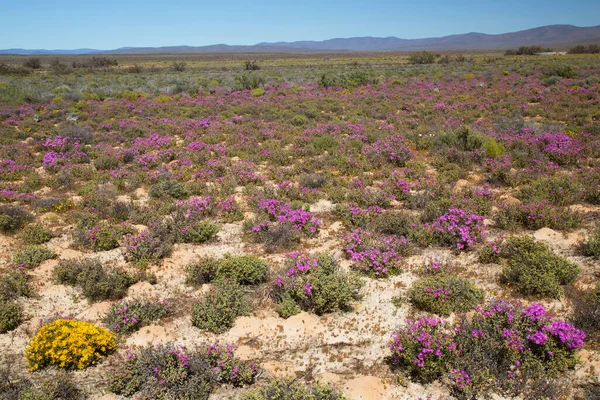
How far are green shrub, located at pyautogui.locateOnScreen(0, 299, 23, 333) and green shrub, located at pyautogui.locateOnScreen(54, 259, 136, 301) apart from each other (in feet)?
3.42

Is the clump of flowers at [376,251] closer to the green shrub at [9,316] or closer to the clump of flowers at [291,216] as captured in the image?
the clump of flowers at [291,216]

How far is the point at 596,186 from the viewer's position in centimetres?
1002

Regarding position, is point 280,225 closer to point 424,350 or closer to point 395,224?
point 395,224

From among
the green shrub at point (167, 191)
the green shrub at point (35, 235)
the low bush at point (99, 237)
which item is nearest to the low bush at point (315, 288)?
the low bush at point (99, 237)

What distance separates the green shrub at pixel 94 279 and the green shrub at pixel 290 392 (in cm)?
371

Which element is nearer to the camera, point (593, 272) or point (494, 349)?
point (494, 349)

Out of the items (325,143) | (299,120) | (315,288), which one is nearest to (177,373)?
(315,288)

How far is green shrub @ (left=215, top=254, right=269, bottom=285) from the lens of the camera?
7199 millimetres

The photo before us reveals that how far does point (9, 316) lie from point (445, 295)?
7.54 m

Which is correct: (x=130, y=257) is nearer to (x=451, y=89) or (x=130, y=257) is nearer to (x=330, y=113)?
(x=330, y=113)

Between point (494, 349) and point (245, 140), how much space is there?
567 inches

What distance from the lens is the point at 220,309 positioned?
633cm

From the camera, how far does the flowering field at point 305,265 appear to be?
16.5 feet

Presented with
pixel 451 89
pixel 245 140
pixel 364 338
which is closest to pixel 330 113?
pixel 245 140
